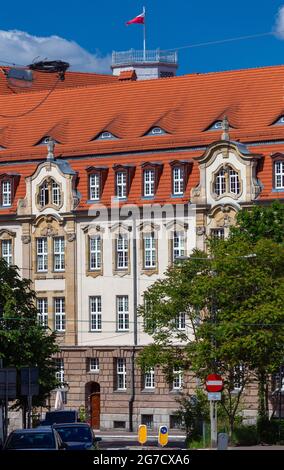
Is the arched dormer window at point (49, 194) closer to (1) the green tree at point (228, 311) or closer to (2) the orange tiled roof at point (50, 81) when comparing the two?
(2) the orange tiled roof at point (50, 81)

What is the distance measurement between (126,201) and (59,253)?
5.58 meters

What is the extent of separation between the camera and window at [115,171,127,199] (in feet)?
306

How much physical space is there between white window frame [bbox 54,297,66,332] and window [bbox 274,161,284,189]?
15.1m

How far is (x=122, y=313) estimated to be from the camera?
92.7 meters

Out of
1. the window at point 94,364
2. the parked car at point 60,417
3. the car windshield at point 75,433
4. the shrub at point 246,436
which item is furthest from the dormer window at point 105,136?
the car windshield at point 75,433

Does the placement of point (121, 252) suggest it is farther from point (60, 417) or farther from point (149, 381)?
point (60, 417)

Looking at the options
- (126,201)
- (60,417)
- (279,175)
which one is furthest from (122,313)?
(60,417)

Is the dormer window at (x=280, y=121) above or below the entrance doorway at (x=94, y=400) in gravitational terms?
above

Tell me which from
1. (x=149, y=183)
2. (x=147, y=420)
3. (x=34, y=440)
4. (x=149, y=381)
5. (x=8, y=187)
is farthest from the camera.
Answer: (x=8, y=187)

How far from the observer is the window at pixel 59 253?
9531cm

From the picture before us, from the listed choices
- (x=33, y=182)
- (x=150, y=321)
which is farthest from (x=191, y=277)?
(x=33, y=182)

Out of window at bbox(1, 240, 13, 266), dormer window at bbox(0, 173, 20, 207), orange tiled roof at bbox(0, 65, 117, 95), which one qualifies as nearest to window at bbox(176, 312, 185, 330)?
window at bbox(1, 240, 13, 266)

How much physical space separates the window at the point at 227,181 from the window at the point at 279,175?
208 cm

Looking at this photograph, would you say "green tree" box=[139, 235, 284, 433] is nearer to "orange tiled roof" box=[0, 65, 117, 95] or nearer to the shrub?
the shrub
